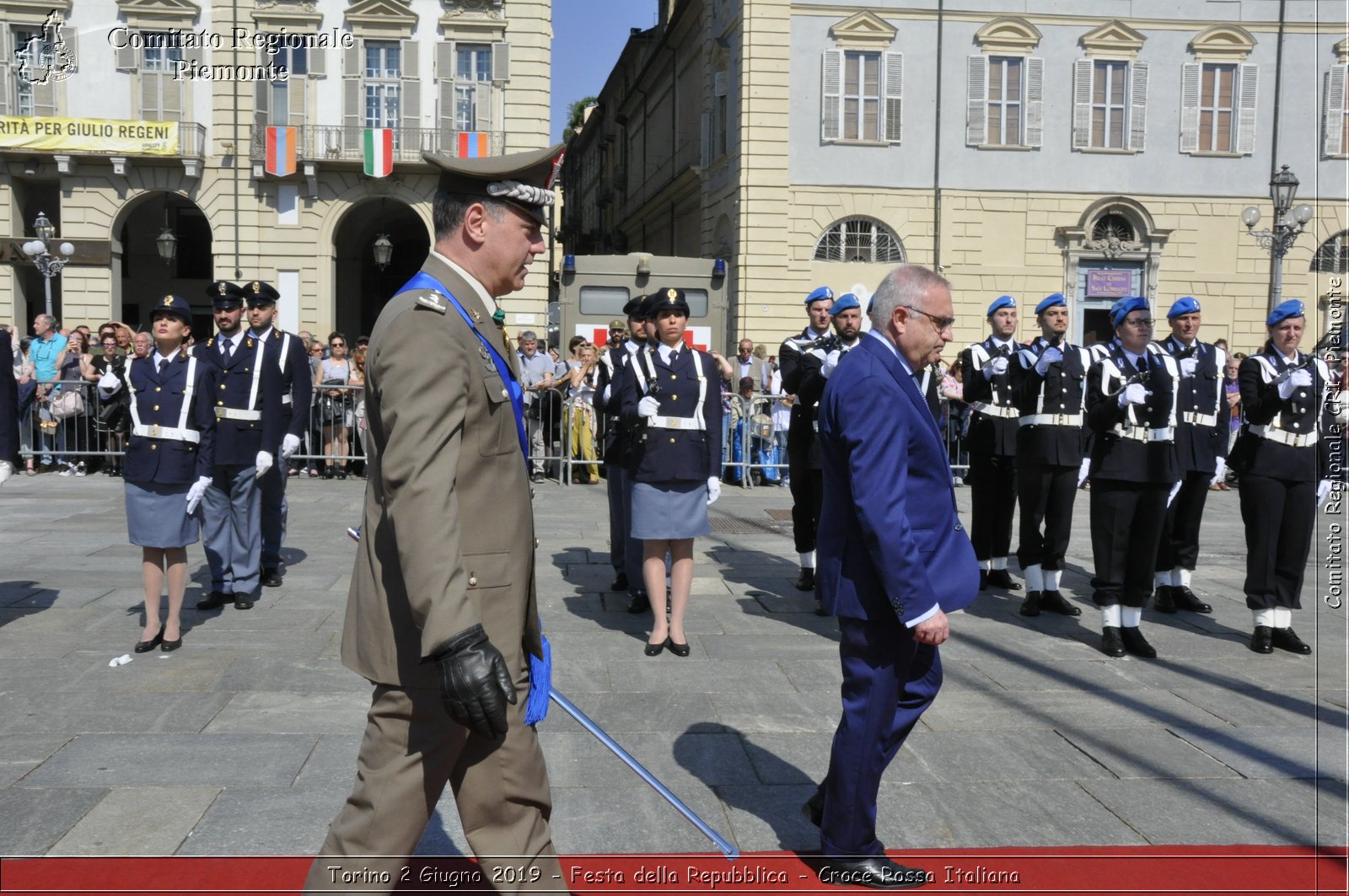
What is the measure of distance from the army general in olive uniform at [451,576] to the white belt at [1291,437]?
5.81 meters

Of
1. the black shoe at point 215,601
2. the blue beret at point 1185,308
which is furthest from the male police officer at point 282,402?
the blue beret at point 1185,308

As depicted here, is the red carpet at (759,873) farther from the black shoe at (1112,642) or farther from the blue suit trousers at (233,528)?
the blue suit trousers at (233,528)

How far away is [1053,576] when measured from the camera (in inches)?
311

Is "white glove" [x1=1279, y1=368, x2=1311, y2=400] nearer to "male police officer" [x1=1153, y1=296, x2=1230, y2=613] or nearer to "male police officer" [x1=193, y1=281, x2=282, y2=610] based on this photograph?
"male police officer" [x1=1153, y1=296, x2=1230, y2=613]

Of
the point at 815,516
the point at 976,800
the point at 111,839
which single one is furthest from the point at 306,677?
the point at 815,516

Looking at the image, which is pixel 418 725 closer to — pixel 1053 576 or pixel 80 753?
pixel 80 753

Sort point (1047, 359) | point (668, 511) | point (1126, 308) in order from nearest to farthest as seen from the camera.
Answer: point (668, 511) < point (1126, 308) < point (1047, 359)

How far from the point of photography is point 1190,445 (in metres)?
7.94

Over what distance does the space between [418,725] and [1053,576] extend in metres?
6.22

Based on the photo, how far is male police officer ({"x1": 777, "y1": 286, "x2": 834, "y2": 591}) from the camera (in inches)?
315

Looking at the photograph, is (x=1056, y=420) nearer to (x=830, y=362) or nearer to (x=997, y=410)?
A: (x=997, y=410)

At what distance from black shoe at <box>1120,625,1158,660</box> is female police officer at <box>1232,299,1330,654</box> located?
2.46 feet

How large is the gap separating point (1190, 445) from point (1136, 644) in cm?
187

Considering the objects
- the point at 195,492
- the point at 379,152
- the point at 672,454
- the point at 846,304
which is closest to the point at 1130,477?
the point at 846,304
